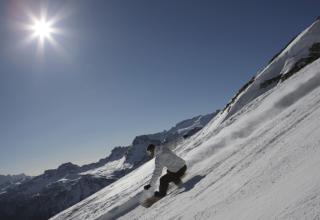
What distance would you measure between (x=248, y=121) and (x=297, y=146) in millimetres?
8398

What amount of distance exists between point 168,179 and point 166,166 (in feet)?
1.70

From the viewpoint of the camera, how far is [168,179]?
1107 centimetres

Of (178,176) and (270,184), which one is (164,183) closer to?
(178,176)

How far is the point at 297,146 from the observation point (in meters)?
6.95

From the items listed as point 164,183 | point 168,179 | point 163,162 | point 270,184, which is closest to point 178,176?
point 168,179

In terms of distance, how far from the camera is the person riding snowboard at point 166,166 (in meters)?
10.8

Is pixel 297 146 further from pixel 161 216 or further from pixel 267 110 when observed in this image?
pixel 267 110

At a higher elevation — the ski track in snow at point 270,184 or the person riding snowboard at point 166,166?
the person riding snowboard at point 166,166

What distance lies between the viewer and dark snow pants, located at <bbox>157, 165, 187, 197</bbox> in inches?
428

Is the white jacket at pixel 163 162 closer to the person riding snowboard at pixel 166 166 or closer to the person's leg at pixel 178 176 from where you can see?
the person riding snowboard at pixel 166 166

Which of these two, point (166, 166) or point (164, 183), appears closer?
point (166, 166)

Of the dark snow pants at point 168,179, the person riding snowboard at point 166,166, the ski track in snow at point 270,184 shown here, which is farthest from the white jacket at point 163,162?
the ski track in snow at point 270,184

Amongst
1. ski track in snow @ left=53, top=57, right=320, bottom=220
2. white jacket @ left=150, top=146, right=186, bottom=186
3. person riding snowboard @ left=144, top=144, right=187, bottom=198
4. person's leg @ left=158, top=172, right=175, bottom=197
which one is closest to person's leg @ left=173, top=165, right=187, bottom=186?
person riding snowboard @ left=144, top=144, right=187, bottom=198

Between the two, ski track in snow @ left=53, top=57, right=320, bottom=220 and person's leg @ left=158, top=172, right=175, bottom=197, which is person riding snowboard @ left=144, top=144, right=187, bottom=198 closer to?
person's leg @ left=158, top=172, right=175, bottom=197
